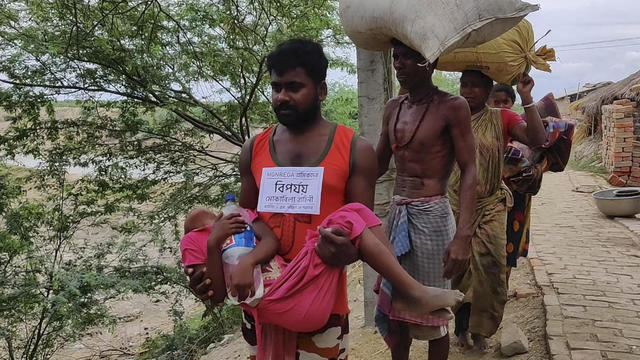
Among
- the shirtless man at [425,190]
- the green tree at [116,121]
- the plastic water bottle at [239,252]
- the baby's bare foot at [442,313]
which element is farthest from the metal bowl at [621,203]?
the plastic water bottle at [239,252]

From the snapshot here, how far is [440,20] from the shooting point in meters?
2.10

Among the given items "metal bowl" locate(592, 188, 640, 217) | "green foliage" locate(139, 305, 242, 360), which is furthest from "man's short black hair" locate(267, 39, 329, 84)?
"metal bowl" locate(592, 188, 640, 217)

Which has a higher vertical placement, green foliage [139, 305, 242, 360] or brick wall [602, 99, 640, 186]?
brick wall [602, 99, 640, 186]

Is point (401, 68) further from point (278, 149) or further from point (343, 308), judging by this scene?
point (343, 308)

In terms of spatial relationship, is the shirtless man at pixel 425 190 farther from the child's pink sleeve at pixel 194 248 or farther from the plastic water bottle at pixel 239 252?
the child's pink sleeve at pixel 194 248

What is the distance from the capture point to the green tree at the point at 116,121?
5.03 metres

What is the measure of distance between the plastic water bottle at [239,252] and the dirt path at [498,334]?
6.23 ft

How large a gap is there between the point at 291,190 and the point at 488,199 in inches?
64.9

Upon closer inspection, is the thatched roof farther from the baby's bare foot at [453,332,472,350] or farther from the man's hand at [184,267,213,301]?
the man's hand at [184,267,213,301]

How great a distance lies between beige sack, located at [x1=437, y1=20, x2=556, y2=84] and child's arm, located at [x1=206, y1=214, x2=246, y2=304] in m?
1.68

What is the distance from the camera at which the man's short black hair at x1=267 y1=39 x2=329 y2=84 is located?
6.26 ft

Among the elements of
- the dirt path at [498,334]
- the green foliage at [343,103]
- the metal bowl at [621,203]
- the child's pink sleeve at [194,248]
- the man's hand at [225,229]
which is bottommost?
the dirt path at [498,334]

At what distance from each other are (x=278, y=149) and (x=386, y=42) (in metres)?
0.86

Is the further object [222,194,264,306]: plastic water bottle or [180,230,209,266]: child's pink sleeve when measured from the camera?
[180,230,209,266]: child's pink sleeve
